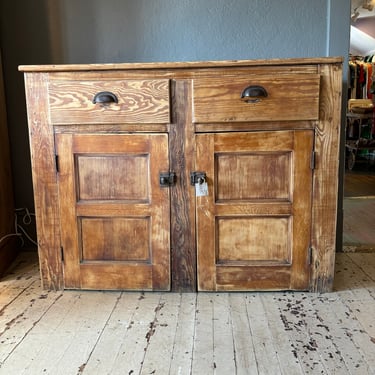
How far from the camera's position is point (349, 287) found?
5.79 feet

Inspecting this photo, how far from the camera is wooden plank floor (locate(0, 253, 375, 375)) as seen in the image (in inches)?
48.5

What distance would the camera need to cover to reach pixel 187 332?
142 cm

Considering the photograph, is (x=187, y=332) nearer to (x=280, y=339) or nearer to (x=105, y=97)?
(x=280, y=339)

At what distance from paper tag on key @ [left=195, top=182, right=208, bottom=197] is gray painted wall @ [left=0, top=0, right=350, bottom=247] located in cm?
78

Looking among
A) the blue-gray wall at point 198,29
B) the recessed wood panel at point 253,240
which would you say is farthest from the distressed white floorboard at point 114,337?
the blue-gray wall at point 198,29

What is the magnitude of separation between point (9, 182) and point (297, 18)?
5.54 ft

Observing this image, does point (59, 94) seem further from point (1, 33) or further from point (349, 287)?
point (349, 287)

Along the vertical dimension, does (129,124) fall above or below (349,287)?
above

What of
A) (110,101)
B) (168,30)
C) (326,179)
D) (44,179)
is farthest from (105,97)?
(326,179)

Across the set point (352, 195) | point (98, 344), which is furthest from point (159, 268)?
point (352, 195)

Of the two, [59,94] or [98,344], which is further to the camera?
[59,94]

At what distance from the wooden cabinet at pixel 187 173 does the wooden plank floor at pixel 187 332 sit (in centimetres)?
9

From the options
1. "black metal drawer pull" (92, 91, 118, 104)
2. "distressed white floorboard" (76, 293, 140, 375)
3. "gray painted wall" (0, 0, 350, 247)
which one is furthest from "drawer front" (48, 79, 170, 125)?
"distressed white floorboard" (76, 293, 140, 375)

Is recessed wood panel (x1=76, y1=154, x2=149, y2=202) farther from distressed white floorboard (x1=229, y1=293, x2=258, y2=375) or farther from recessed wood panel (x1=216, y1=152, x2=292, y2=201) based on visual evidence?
distressed white floorboard (x1=229, y1=293, x2=258, y2=375)
